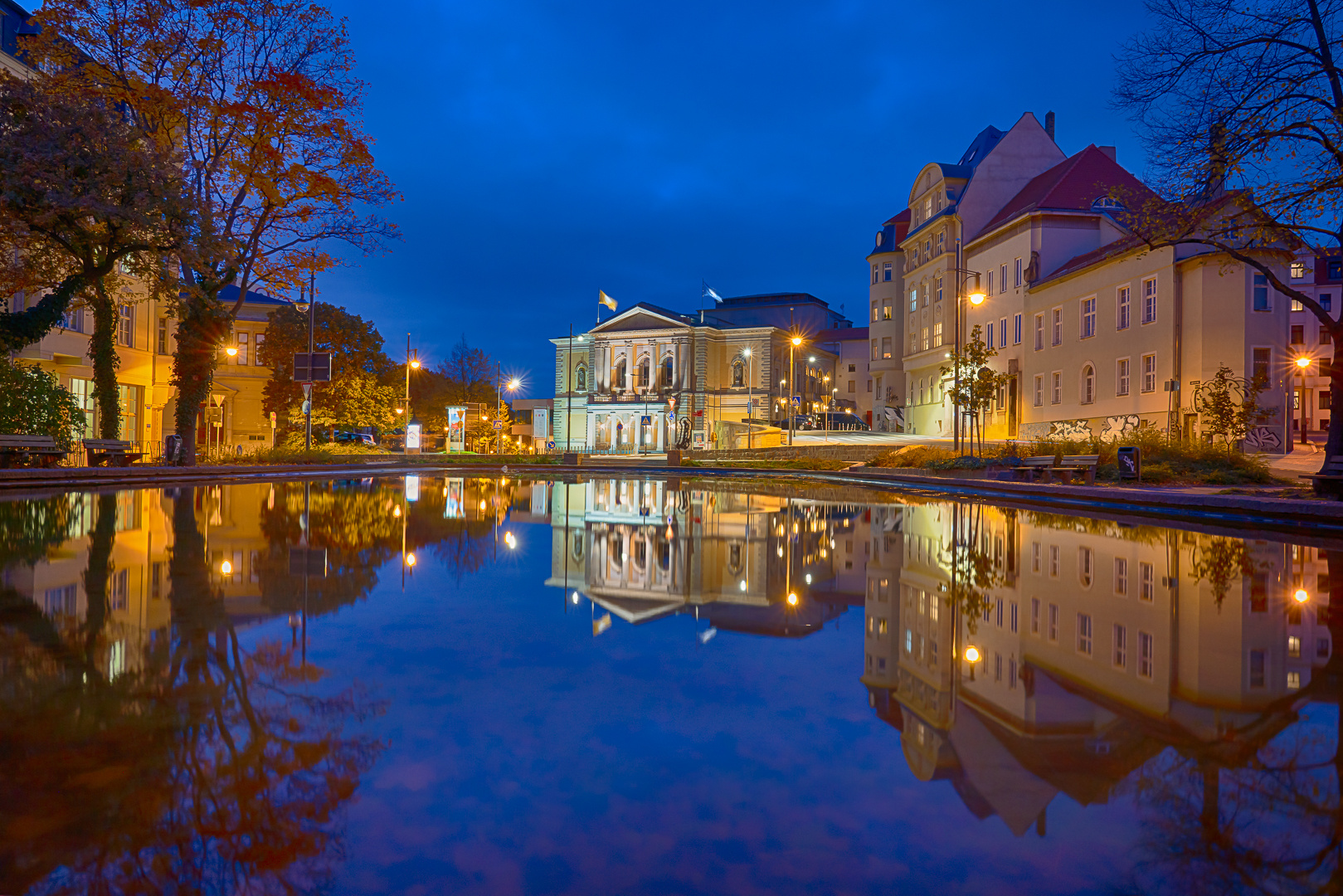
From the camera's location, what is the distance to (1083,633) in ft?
17.0

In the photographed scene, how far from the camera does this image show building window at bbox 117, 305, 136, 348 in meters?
32.4

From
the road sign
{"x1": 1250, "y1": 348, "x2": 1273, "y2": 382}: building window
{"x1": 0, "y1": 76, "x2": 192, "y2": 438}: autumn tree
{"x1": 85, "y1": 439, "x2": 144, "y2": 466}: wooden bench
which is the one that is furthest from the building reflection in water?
the road sign

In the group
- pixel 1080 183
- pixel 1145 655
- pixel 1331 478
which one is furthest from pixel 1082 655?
pixel 1080 183

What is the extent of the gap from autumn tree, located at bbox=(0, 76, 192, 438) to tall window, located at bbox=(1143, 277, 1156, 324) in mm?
29935

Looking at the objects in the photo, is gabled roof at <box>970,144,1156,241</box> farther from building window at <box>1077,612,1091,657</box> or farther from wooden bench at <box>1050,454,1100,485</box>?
building window at <box>1077,612,1091,657</box>

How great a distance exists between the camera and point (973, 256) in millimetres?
46000

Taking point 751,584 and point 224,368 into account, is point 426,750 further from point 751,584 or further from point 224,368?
point 224,368

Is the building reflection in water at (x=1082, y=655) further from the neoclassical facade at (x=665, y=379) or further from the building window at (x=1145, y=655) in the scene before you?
the neoclassical facade at (x=665, y=379)

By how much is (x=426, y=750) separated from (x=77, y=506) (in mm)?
13326

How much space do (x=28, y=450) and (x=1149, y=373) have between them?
33.8 metres

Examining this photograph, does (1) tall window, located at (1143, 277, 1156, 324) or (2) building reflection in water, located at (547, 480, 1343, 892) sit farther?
(1) tall window, located at (1143, 277, 1156, 324)

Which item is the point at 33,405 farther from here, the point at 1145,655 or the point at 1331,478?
the point at 1331,478

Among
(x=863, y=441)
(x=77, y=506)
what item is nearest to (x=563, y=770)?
(x=77, y=506)

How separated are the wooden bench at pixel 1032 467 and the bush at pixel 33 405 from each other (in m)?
24.7
